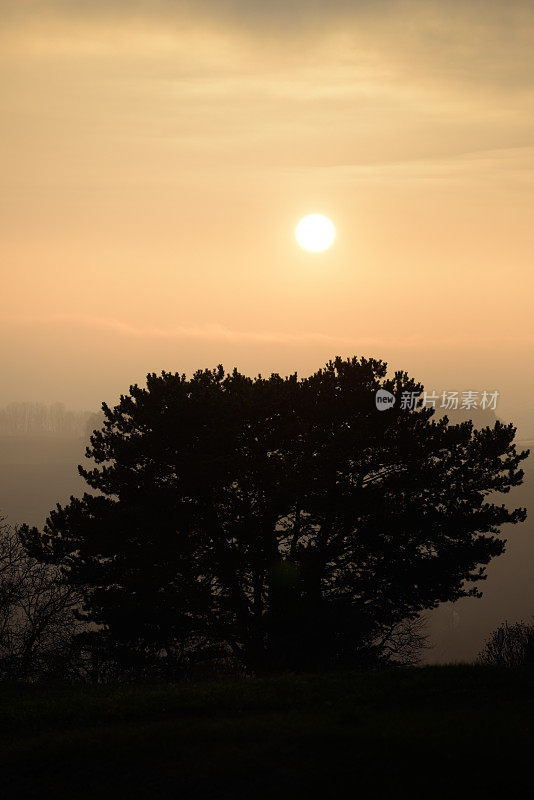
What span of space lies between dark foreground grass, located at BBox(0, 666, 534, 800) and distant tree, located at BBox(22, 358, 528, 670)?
8.32 m

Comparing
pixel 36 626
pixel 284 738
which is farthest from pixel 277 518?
pixel 284 738

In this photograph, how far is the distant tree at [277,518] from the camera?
2666cm

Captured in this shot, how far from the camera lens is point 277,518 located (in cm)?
2762

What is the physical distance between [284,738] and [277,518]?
14432 mm

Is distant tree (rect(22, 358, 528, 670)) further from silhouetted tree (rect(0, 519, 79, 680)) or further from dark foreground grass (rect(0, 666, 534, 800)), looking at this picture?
dark foreground grass (rect(0, 666, 534, 800))

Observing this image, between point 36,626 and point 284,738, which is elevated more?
point 36,626

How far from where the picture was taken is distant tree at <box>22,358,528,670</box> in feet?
87.5

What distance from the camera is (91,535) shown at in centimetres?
2773

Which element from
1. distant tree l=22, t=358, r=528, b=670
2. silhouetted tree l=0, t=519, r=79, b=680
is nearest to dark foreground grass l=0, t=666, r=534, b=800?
distant tree l=22, t=358, r=528, b=670

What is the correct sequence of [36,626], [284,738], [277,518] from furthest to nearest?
[36,626] → [277,518] → [284,738]

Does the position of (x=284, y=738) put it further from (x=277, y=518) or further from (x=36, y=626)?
(x=36, y=626)

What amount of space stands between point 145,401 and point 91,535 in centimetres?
526

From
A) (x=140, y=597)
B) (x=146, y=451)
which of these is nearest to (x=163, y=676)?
(x=140, y=597)

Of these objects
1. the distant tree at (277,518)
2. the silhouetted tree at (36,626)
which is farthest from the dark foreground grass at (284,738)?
the silhouetted tree at (36,626)
